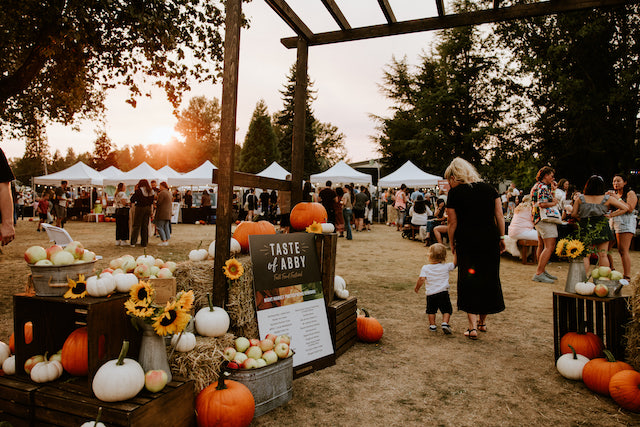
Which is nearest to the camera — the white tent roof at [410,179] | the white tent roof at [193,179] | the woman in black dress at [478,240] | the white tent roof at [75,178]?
the woman in black dress at [478,240]

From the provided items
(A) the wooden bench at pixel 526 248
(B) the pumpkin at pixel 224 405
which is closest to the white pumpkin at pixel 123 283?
(B) the pumpkin at pixel 224 405

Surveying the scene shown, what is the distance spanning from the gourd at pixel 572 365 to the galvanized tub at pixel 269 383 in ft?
7.44

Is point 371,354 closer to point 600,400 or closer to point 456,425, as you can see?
point 456,425

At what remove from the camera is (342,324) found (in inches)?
153

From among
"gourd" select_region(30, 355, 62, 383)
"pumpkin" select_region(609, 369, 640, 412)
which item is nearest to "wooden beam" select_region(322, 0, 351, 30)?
"gourd" select_region(30, 355, 62, 383)

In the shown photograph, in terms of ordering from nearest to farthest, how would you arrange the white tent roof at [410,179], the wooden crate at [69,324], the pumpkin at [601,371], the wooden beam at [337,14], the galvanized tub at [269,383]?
the wooden crate at [69,324] < the galvanized tub at [269,383] < the pumpkin at [601,371] < the wooden beam at [337,14] < the white tent roof at [410,179]

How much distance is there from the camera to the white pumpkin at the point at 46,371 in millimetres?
2205

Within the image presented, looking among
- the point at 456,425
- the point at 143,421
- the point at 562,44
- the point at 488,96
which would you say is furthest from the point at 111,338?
the point at 488,96

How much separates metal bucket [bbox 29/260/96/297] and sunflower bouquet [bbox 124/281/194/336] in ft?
1.19

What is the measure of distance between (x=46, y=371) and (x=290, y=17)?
372 centimetres

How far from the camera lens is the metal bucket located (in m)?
2.23

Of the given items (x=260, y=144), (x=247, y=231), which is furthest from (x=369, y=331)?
(x=260, y=144)

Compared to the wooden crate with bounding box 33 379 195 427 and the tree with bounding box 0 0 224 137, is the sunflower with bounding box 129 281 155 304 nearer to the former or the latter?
the wooden crate with bounding box 33 379 195 427

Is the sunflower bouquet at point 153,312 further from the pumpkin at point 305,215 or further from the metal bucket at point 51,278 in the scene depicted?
the pumpkin at point 305,215
